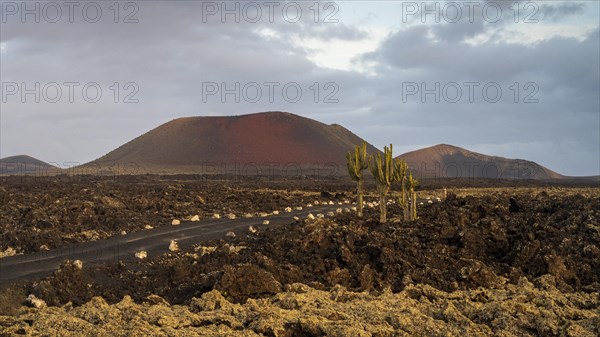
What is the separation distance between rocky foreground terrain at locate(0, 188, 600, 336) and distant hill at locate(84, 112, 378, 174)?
9677 cm

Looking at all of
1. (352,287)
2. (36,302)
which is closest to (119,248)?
(36,302)

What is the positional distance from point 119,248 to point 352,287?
9098mm

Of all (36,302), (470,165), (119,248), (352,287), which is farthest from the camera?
(470,165)

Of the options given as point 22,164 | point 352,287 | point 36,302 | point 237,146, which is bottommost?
point 36,302

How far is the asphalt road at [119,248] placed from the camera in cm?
1596

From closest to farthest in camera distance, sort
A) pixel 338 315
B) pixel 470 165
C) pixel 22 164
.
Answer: pixel 338 315, pixel 22 164, pixel 470 165

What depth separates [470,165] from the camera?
16638 centimetres

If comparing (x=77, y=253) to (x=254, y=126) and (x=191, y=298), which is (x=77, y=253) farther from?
(x=254, y=126)

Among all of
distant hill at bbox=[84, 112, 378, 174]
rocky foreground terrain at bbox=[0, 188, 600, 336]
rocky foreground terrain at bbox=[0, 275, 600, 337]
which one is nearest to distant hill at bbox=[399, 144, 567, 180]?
distant hill at bbox=[84, 112, 378, 174]

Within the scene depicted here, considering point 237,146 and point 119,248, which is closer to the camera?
point 119,248

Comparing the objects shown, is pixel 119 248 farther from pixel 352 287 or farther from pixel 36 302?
pixel 352 287

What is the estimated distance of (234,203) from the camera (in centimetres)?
3675

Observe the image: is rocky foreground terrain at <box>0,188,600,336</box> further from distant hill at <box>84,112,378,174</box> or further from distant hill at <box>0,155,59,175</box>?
distant hill at <box>0,155,59,175</box>

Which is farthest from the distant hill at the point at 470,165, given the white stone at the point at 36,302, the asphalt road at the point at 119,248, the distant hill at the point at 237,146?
the white stone at the point at 36,302
